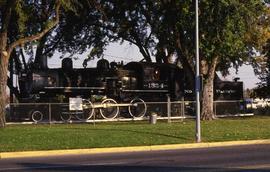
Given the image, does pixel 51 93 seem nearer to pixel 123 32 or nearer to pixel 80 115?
pixel 80 115

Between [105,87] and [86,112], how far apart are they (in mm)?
3131

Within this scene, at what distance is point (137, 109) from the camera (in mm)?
35312

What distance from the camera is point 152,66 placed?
39219mm

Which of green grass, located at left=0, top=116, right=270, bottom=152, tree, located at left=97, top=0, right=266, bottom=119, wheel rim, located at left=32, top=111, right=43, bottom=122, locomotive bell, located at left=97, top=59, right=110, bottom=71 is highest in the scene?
tree, located at left=97, top=0, right=266, bottom=119

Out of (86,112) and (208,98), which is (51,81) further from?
(208,98)

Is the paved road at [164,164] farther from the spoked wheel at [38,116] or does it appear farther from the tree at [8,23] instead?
the spoked wheel at [38,116]

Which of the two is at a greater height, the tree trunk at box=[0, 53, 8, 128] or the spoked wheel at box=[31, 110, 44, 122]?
the tree trunk at box=[0, 53, 8, 128]

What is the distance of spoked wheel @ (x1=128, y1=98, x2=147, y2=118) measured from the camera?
35.2 meters

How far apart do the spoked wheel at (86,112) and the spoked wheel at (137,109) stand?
2.38 meters

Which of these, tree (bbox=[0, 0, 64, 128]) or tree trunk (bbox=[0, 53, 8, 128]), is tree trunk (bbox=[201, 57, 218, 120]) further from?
tree trunk (bbox=[0, 53, 8, 128])

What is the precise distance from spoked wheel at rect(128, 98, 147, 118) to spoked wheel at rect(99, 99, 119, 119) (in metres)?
0.85

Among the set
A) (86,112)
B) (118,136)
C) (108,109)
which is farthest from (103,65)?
(118,136)

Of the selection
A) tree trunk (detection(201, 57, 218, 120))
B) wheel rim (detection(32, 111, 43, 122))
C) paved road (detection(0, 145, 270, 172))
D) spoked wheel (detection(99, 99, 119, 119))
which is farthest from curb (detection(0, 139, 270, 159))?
spoked wheel (detection(99, 99, 119, 119))

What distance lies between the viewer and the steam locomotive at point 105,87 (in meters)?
35.3
